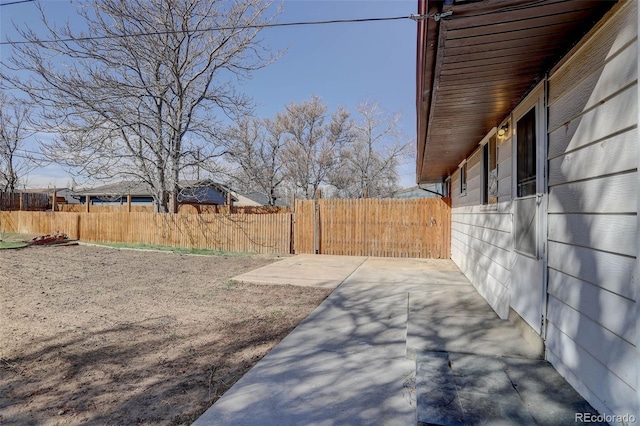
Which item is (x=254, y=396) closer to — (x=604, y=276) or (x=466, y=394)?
(x=466, y=394)

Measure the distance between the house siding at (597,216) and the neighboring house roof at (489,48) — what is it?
6.6 inches

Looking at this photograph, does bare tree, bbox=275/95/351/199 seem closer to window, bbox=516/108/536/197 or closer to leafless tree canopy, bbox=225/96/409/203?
leafless tree canopy, bbox=225/96/409/203

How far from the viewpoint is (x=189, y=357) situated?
2986mm

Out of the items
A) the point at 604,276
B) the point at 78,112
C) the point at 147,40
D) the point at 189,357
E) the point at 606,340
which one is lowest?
the point at 189,357

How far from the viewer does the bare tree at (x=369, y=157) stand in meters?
21.8

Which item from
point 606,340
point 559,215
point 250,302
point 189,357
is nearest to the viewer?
point 606,340

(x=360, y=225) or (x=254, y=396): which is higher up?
(x=360, y=225)

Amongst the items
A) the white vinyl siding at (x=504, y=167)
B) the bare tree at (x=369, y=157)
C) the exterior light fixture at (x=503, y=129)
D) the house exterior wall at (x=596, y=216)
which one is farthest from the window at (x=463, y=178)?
the bare tree at (x=369, y=157)

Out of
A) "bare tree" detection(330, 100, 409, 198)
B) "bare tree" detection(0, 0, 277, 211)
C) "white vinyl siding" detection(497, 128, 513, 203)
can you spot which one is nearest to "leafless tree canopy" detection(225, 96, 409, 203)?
"bare tree" detection(330, 100, 409, 198)

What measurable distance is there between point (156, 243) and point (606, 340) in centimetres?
1312

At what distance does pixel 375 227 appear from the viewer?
392 inches

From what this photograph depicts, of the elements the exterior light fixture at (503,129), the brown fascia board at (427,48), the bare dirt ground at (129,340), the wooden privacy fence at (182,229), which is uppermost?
the brown fascia board at (427,48)

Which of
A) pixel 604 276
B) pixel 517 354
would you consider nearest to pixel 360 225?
pixel 517 354

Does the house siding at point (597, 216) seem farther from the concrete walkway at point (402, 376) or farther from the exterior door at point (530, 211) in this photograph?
the concrete walkway at point (402, 376)
